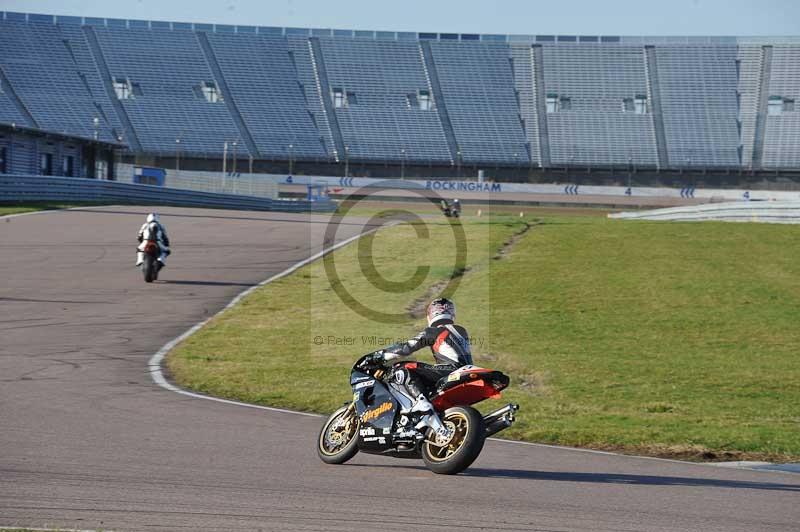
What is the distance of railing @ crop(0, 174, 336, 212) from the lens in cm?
4219

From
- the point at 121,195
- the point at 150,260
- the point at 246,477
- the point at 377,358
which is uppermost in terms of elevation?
the point at 121,195

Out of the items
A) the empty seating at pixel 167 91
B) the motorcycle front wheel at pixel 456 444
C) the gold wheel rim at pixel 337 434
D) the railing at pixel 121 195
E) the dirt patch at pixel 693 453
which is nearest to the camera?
the motorcycle front wheel at pixel 456 444

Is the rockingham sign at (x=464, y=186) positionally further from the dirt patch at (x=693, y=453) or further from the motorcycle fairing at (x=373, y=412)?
the motorcycle fairing at (x=373, y=412)

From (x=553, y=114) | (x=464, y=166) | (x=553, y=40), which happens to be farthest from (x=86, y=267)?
(x=553, y=40)

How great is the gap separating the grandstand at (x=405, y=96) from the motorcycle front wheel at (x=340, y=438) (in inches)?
2809

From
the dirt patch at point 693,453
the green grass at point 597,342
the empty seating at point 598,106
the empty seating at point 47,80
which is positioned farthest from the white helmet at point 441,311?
the empty seating at point 598,106

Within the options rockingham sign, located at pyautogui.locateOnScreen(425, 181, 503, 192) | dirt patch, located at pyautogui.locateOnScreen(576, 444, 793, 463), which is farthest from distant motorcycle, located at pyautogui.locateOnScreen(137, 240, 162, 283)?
rockingham sign, located at pyautogui.locateOnScreen(425, 181, 503, 192)

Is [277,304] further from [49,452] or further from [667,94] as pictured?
[667,94]

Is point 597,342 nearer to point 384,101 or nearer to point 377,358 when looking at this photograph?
point 377,358

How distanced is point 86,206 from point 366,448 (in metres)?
38.7

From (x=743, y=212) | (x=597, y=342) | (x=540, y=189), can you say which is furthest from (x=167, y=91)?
(x=597, y=342)

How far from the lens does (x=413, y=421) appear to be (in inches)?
348

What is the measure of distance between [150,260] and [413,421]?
54.6 ft

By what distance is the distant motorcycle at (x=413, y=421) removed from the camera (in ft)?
27.6
